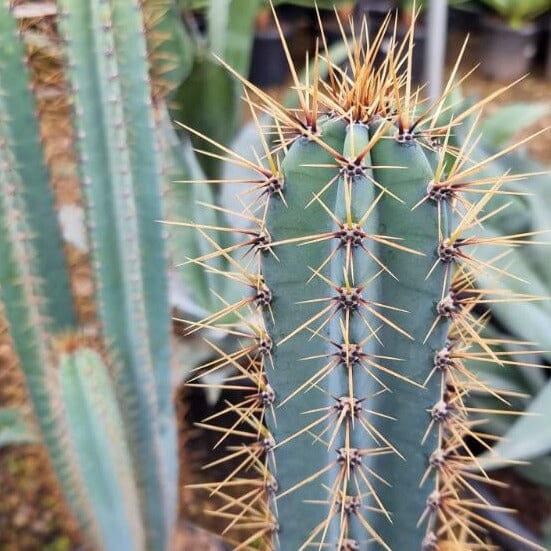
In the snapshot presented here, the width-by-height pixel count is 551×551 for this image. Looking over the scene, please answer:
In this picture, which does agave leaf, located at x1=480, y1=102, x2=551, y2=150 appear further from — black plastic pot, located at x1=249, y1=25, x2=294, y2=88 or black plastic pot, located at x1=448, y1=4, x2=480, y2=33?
black plastic pot, located at x1=448, y1=4, x2=480, y2=33

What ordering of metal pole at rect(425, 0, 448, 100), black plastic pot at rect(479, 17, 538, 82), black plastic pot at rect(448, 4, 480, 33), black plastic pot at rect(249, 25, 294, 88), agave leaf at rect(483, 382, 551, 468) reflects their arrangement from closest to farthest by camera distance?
agave leaf at rect(483, 382, 551, 468)
metal pole at rect(425, 0, 448, 100)
black plastic pot at rect(249, 25, 294, 88)
black plastic pot at rect(479, 17, 538, 82)
black plastic pot at rect(448, 4, 480, 33)

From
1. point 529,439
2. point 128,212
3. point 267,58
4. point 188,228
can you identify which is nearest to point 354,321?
point 128,212

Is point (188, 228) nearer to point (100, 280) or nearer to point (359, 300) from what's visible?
point (100, 280)

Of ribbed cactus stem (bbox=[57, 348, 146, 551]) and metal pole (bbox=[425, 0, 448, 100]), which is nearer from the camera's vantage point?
ribbed cactus stem (bbox=[57, 348, 146, 551])

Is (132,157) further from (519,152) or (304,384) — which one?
(519,152)

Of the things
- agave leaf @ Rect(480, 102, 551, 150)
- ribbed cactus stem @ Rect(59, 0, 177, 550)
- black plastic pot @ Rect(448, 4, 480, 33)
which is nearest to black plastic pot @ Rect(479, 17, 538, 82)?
black plastic pot @ Rect(448, 4, 480, 33)

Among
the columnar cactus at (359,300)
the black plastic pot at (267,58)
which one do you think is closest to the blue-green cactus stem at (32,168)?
the columnar cactus at (359,300)

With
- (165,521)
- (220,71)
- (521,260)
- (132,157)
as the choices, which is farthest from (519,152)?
(165,521)
